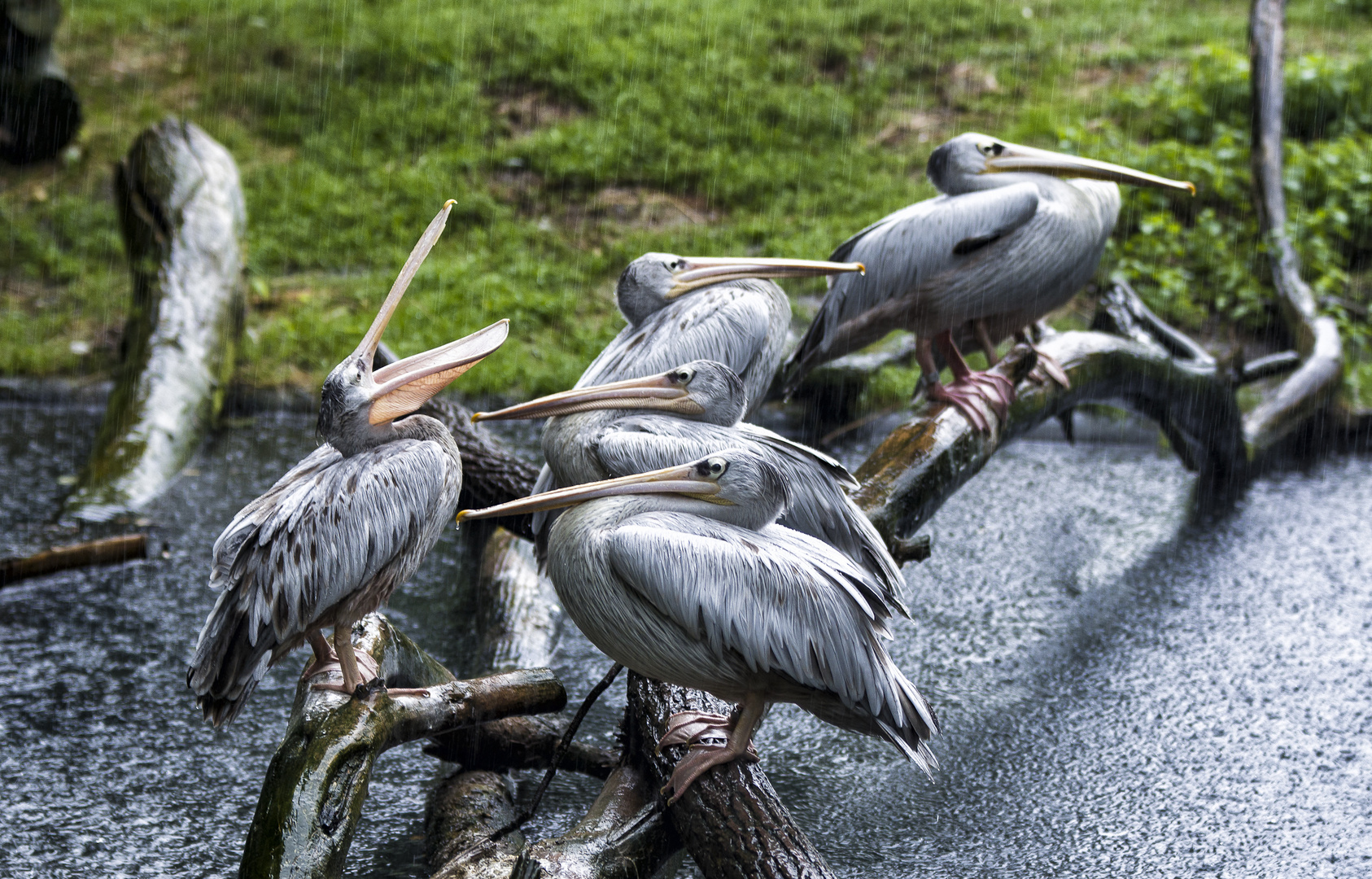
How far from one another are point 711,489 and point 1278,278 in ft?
17.3

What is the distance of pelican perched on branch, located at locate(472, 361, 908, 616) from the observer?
2.84 m

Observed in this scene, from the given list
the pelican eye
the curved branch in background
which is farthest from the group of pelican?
the curved branch in background

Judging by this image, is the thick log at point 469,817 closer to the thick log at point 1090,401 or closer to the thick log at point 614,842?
the thick log at point 614,842

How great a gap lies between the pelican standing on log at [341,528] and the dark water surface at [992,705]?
0.78m

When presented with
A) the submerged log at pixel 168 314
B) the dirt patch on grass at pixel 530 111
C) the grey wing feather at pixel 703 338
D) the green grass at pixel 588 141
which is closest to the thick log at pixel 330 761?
the grey wing feather at pixel 703 338

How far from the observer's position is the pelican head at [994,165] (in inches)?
159

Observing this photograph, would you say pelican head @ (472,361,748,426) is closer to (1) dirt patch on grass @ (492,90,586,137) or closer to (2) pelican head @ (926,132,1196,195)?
(2) pelican head @ (926,132,1196,195)

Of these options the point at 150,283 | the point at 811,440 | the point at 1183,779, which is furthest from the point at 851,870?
the point at 150,283

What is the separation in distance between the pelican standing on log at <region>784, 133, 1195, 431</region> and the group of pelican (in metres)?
Result: 0.59

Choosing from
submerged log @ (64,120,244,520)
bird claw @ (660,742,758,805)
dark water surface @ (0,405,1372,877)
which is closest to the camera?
bird claw @ (660,742,758,805)

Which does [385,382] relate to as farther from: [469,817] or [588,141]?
[588,141]

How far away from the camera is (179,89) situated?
931cm

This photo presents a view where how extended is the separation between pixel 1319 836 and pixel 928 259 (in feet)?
6.49

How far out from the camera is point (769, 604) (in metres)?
2.46
